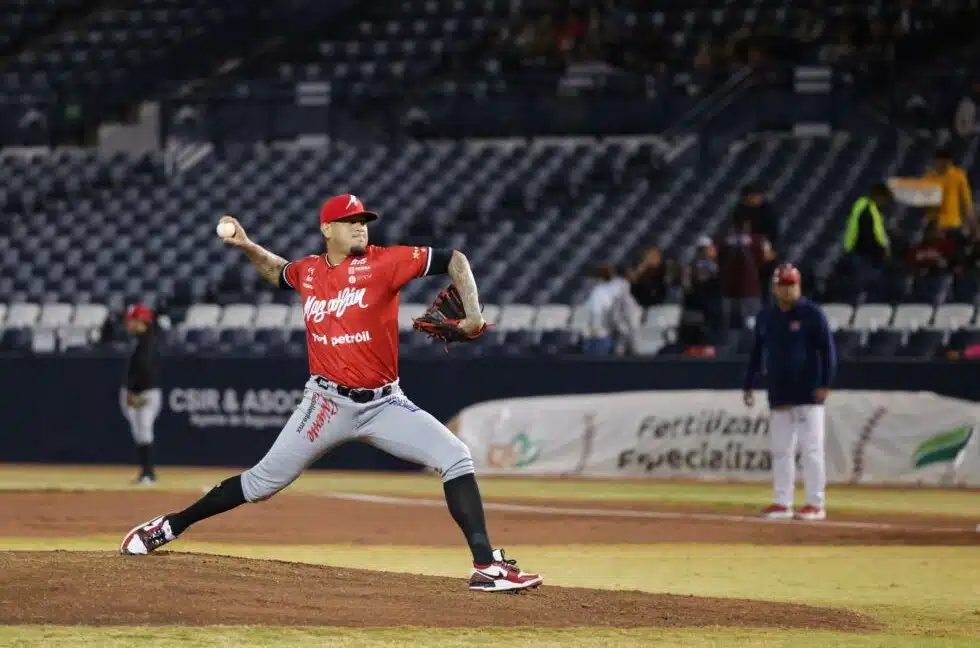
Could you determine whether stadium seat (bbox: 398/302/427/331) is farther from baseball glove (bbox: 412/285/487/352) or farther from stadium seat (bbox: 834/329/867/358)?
baseball glove (bbox: 412/285/487/352)

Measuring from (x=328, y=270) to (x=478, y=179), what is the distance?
18.5 m

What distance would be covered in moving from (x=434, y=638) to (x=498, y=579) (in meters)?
1.29

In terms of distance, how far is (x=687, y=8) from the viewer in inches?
1170

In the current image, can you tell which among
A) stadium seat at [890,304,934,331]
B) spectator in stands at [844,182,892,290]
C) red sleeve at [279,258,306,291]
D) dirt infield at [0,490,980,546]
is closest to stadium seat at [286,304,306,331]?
dirt infield at [0,490,980,546]

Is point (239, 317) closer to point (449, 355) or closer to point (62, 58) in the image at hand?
point (449, 355)

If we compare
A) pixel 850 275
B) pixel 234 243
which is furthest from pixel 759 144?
pixel 234 243

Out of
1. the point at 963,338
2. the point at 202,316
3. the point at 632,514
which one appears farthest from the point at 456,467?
the point at 202,316

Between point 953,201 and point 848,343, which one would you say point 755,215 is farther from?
point 953,201

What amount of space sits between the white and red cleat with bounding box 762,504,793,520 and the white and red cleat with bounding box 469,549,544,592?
670 cm

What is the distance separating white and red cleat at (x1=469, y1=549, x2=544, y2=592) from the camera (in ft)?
29.4

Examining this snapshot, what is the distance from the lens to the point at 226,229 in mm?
9453

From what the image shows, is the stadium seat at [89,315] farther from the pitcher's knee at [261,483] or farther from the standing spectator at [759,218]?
the pitcher's knee at [261,483]

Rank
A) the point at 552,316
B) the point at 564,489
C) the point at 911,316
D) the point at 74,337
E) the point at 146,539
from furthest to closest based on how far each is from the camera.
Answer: the point at 74,337
the point at 552,316
the point at 911,316
the point at 564,489
the point at 146,539

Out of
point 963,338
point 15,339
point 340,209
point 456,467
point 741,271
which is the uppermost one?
point 340,209
